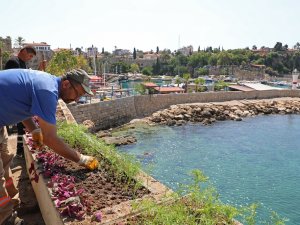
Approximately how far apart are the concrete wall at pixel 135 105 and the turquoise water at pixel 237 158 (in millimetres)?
3156

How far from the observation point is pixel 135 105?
102ft

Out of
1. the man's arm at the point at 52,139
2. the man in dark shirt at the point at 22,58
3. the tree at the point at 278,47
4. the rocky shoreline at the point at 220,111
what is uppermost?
the tree at the point at 278,47

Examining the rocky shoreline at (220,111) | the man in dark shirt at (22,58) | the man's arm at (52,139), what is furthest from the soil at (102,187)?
the rocky shoreline at (220,111)

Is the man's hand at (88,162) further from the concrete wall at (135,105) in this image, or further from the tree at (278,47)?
the tree at (278,47)

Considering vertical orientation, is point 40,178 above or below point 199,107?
above

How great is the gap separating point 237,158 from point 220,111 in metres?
14.5

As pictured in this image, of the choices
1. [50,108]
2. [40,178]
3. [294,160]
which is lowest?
[294,160]

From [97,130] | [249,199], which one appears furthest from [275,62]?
[249,199]

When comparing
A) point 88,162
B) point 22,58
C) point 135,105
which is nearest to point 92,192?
point 88,162

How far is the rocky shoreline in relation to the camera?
3042cm

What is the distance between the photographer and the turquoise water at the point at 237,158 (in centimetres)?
1368

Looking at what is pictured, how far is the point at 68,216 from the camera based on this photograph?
3.25 meters

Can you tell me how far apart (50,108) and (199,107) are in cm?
3102

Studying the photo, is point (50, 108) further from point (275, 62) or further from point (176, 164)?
point (275, 62)
